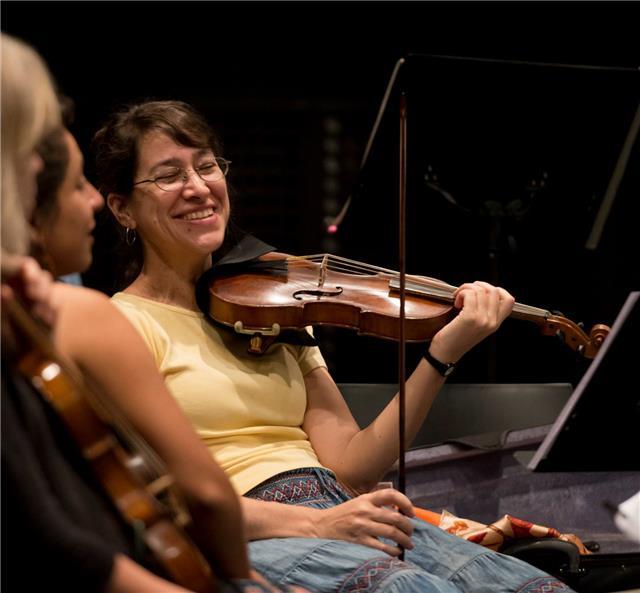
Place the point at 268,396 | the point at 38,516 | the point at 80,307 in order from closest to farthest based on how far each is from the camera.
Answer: the point at 38,516 → the point at 80,307 → the point at 268,396

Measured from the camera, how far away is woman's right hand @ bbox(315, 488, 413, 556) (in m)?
1.70

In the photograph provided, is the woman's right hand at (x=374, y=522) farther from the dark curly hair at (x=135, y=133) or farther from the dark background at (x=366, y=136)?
the dark background at (x=366, y=136)

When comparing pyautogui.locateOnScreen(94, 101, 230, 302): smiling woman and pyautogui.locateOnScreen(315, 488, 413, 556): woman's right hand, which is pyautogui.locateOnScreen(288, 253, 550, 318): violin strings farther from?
pyautogui.locateOnScreen(315, 488, 413, 556): woman's right hand

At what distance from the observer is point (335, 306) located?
2.07 meters

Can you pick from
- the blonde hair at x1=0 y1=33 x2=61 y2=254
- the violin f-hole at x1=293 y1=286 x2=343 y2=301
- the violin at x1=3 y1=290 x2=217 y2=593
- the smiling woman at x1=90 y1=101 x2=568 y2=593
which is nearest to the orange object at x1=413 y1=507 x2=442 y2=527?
the smiling woman at x1=90 y1=101 x2=568 y2=593

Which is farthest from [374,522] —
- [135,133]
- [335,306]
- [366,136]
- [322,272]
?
[366,136]

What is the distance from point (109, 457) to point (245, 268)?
1.13 meters

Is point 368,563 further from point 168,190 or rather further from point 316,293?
point 168,190

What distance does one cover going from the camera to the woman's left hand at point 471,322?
1988mm

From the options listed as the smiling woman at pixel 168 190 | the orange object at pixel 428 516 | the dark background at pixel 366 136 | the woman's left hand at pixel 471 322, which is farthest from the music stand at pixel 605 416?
the dark background at pixel 366 136

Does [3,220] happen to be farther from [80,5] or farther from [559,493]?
[80,5]

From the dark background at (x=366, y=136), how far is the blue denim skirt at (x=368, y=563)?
3.27 ft

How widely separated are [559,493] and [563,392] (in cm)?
27

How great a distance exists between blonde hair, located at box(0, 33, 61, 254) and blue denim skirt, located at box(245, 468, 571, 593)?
751mm
